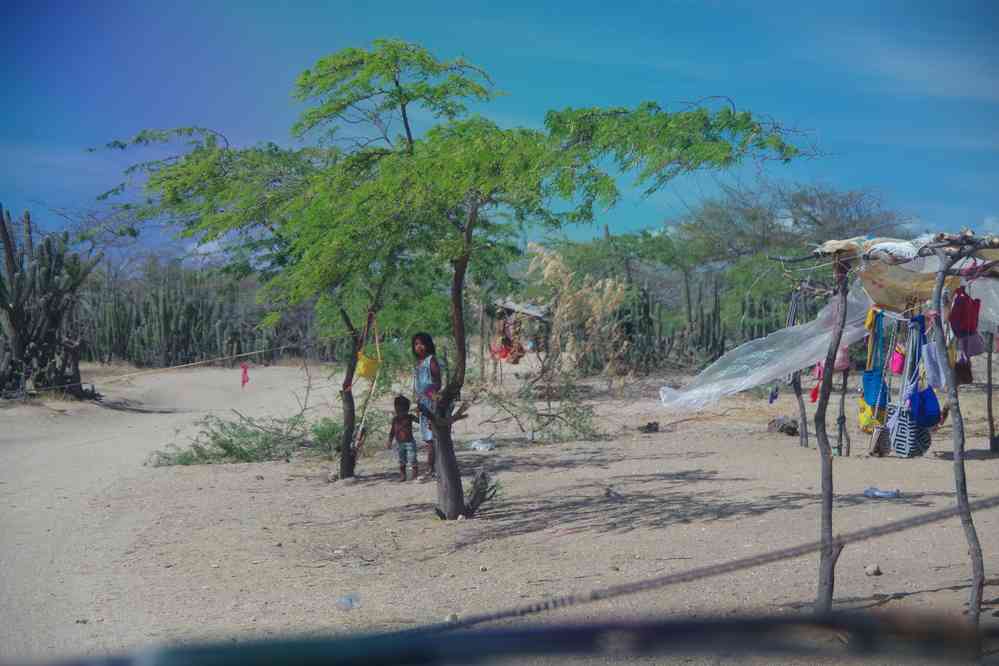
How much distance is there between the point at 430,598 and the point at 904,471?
656 centimetres

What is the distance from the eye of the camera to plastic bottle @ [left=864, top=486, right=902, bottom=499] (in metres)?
9.53

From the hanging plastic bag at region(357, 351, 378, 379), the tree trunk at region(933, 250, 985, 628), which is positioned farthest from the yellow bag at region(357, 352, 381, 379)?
the tree trunk at region(933, 250, 985, 628)

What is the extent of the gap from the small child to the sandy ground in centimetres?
30

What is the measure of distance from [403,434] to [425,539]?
302cm

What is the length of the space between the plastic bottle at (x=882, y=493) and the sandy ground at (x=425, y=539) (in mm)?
162

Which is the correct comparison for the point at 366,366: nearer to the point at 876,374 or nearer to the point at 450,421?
the point at 450,421

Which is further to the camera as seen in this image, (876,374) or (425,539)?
(876,374)

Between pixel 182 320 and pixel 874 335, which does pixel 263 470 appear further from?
pixel 182 320

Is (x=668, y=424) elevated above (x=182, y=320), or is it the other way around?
(x=182, y=320)

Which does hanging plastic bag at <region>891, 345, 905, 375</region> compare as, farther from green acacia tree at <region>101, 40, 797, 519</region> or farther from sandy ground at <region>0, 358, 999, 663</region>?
green acacia tree at <region>101, 40, 797, 519</region>

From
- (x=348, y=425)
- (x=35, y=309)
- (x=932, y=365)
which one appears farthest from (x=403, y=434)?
(x=35, y=309)

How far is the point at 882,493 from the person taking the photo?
958cm

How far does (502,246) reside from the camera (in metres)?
10.4

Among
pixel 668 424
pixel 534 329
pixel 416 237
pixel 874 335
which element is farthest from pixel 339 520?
pixel 534 329
